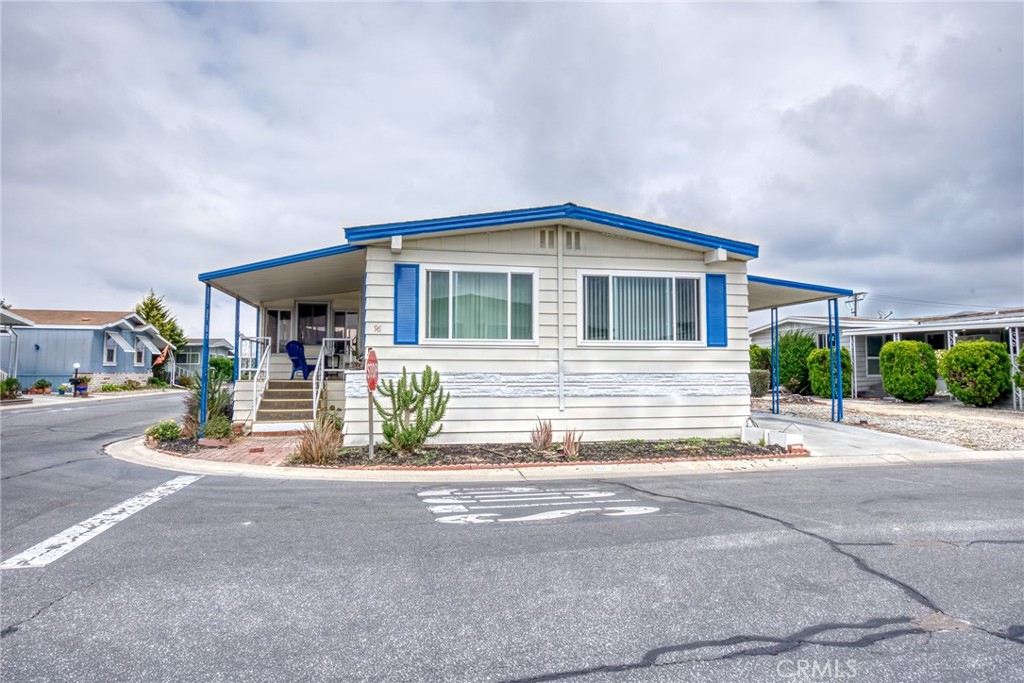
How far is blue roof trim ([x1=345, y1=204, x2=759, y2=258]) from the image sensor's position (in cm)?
980

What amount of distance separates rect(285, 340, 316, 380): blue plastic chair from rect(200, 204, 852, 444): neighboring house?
9.86 ft

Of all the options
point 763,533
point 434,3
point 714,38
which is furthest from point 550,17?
point 763,533

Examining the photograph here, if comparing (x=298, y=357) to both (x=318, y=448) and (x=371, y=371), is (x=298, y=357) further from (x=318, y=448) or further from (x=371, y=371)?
(x=371, y=371)

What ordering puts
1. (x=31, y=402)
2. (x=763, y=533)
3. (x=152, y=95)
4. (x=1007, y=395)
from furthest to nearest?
(x=31, y=402) → (x=1007, y=395) → (x=152, y=95) → (x=763, y=533)

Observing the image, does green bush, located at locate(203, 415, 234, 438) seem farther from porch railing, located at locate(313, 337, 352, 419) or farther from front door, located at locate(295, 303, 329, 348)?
front door, located at locate(295, 303, 329, 348)

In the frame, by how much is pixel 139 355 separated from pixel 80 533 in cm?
3580

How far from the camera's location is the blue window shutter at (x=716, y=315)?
10.9 m

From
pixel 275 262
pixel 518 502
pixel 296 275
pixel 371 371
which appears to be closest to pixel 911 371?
pixel 518 502

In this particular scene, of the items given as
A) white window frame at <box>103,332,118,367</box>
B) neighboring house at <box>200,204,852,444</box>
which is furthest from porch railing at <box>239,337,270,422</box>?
white window frame at <box>103,332,118,367</box>

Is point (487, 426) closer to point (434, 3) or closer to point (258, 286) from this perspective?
point (258, 286)

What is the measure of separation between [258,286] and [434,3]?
714 cm

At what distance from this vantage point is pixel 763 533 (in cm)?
510

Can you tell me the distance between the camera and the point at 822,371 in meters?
21.6

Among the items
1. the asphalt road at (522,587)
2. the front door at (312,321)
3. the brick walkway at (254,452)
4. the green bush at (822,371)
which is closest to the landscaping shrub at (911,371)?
the green bush at (822,371)
